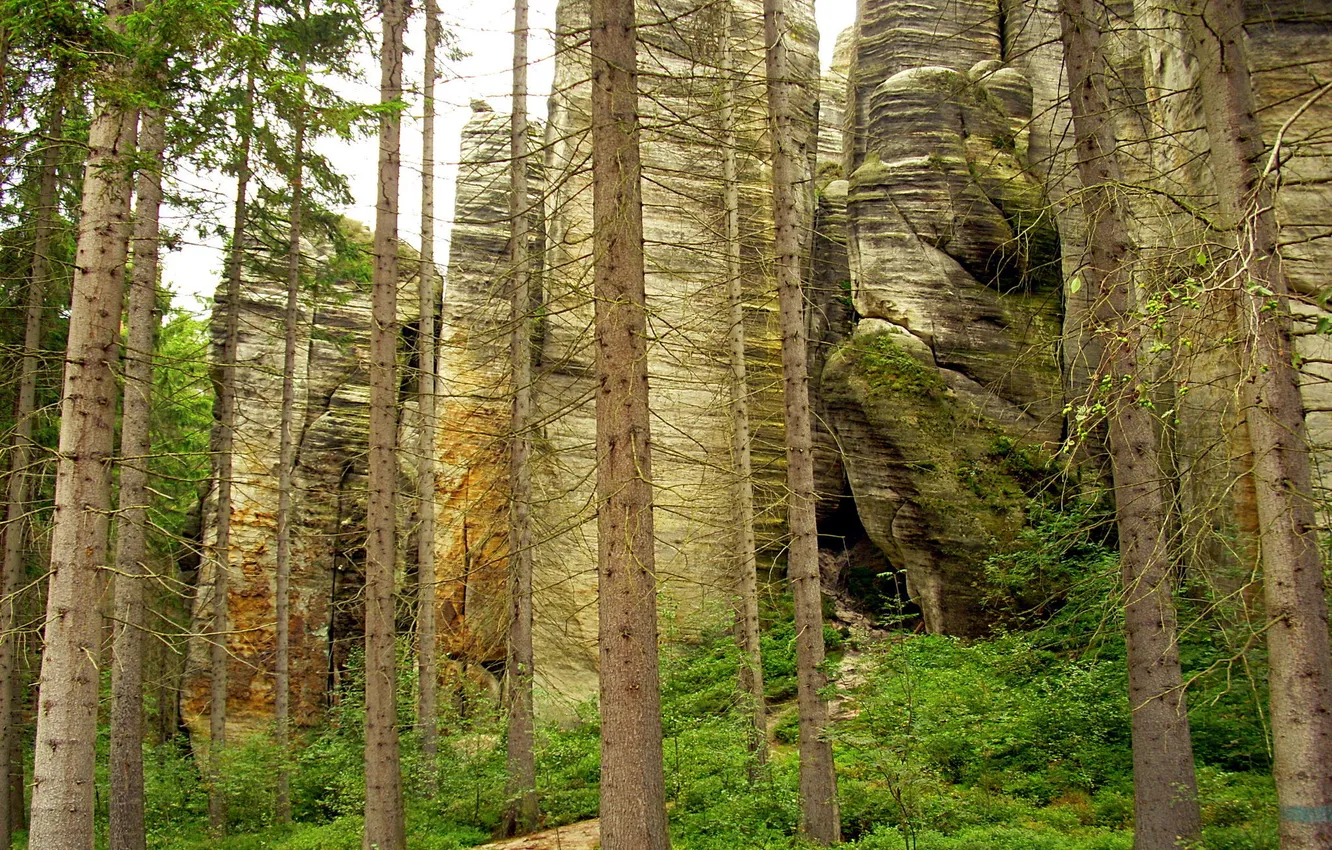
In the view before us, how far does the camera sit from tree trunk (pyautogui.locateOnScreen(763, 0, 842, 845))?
9.35 metres

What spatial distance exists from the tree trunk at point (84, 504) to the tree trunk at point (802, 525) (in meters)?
6.34

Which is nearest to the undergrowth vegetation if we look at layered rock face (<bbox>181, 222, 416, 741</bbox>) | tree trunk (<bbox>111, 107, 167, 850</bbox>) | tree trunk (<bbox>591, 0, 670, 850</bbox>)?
tree trunk (<bbox>111, 107, 167, 850</bbox>)

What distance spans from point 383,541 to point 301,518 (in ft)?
34.8

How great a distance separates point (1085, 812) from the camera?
10016 mm

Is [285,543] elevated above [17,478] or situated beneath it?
situated beneath

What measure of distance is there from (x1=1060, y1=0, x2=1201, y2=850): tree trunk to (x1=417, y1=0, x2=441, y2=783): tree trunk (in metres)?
8.77

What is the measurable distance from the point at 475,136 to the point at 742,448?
13864mm

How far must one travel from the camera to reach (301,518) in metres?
19.8

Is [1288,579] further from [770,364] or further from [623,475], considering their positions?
[770,364]

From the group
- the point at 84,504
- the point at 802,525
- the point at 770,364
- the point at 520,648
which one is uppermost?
the point at 770,364

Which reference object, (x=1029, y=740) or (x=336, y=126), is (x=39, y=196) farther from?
(x=1029, y=740)

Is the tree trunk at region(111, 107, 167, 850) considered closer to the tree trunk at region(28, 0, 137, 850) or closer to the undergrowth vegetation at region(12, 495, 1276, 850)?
the undergrowth vegetation at region(12, 495, 1276, 850)

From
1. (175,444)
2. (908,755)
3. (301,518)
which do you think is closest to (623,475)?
(908,755)

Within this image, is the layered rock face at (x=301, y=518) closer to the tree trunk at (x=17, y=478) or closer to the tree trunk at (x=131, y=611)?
the tree trunk at (x=17, y=478)
